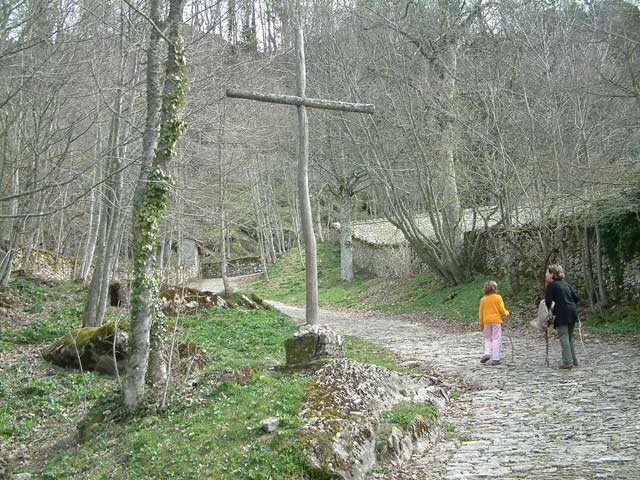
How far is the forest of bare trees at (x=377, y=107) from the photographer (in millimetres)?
12297

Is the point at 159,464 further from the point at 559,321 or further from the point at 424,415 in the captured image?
the point at 559,321

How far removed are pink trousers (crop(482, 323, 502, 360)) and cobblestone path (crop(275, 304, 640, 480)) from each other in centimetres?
33

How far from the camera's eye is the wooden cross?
1242 cm

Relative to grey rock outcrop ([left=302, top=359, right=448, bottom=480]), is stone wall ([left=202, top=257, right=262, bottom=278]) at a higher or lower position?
higher

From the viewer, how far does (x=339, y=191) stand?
107 ft

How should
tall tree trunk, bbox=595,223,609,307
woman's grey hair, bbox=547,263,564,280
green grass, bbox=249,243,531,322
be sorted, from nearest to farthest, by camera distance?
woman's grey hair, bbox=547,263,564,280
tall tree trunk, bbox=595,223,609,307
green grass, bbox=249,243,531,322

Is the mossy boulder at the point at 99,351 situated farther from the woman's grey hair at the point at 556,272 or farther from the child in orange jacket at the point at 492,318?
the woman's grey hair at the point at 556,272

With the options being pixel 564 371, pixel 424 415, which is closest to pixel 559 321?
pixel 564 371

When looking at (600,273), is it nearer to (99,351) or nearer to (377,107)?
(377,107)

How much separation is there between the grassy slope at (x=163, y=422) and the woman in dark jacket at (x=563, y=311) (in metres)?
3.26

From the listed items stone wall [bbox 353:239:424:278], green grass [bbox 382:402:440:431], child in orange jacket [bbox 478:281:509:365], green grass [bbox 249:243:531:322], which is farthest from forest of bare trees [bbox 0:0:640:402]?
stone wall [bbox 353:239:424:278]

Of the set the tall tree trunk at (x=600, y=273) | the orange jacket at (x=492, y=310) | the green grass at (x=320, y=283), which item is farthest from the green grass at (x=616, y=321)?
the green grass at (x=320, y=283)

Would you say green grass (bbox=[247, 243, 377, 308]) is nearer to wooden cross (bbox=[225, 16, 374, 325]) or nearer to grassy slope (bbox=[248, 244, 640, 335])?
grassy slope (bbox=[248, 244, 640, 335])

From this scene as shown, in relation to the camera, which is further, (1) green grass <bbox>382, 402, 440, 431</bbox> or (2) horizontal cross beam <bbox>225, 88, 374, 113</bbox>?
(2) horizontal cross beam <bbox>225, 88, 374, 113</bbox>
